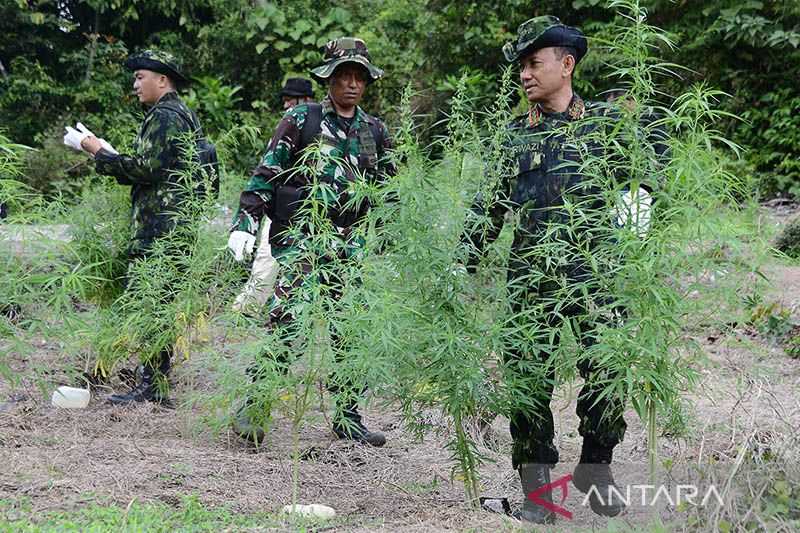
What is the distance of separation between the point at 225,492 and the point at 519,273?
144 centimetres

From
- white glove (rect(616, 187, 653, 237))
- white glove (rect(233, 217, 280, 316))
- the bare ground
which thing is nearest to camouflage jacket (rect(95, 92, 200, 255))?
white glove (rect(233, 217, 280, 316))

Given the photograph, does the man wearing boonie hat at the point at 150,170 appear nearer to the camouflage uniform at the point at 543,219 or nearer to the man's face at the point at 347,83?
the man's face at the point at 347,83

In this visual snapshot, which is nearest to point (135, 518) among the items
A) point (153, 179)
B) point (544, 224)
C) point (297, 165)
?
point (544, 224)

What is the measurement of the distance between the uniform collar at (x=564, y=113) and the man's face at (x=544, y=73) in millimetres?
63

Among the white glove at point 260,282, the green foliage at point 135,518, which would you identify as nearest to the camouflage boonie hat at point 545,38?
the white glove at point 260,282

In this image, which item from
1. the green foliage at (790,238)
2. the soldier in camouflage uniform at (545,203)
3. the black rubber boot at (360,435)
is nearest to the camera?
the soldier in camouflage uniform at (545,203)

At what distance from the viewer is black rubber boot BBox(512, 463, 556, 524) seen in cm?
369

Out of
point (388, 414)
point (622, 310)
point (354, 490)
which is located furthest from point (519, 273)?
point (388, 414)

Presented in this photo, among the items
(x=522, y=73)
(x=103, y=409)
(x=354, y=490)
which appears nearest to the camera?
(x=522, y=73)

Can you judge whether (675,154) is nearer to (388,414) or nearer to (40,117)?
(388,414)

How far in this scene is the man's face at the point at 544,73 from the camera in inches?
152

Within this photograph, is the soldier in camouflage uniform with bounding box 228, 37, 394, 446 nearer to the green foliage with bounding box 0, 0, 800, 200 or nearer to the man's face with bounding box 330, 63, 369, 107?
the man's face with bounding box 330, 63, 369, 107

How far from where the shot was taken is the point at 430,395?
11.6ft

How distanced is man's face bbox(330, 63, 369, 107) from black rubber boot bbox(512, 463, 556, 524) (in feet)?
6.64
